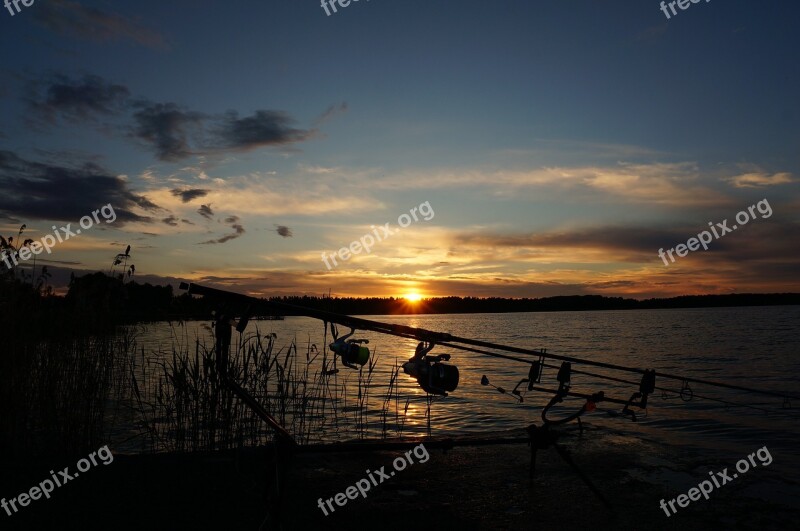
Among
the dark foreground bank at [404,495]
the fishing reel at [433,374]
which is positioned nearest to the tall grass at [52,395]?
the dark foreground bank at [404,495]

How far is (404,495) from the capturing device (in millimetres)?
7156

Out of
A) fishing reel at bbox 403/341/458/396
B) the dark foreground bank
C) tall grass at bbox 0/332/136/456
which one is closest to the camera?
fishing reel at bbox 403/341/458/396

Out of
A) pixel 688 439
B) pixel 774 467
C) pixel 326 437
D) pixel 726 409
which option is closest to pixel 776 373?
pixel 726 409

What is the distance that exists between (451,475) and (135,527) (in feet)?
13.1

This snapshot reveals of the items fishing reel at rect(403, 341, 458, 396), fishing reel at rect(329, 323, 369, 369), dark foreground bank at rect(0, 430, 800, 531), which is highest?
fishing reel at rect(329, 323, 369, 369)

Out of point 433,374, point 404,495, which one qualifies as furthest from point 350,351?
point 404,495

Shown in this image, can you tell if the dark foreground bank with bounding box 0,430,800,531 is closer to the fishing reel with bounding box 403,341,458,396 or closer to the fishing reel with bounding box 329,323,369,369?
the fishing reel with bounding box 329,323,369,369

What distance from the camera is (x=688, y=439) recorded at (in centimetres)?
1344

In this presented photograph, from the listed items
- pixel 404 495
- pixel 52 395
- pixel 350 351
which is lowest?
pixel 404 495

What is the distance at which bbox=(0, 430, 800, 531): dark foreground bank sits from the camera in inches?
247

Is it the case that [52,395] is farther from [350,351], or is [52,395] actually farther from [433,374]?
[433,374]

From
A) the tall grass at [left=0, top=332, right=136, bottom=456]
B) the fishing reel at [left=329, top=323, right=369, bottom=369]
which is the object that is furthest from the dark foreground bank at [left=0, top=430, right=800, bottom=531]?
the tall grass at [left=0, top=332, right=136, bottom=456]

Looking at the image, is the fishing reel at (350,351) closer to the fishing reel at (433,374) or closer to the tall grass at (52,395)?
the fishing reel at (433,374)

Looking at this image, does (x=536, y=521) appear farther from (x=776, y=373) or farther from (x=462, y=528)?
(x=776, y=373)
